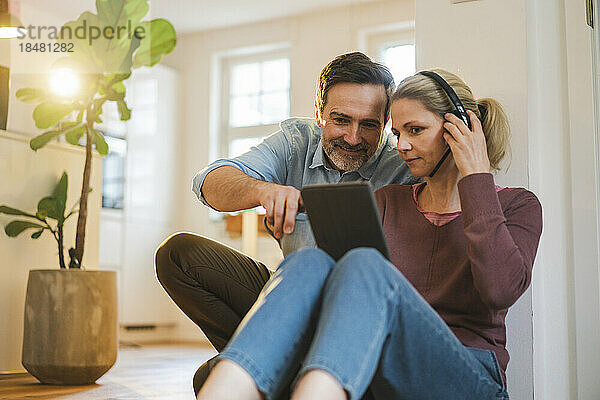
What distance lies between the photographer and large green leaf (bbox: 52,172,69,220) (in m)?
3.12

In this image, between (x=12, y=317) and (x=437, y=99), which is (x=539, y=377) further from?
(x=12, y=317)

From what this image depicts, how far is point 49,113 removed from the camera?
3277mm

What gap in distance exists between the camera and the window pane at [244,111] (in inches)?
235

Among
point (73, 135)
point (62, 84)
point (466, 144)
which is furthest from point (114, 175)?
point (466, 144)

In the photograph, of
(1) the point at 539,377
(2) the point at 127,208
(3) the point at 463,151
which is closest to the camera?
(3) the point at 463,151

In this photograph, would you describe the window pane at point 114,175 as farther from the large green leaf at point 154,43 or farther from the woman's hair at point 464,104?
the woman's hair at point 464,104

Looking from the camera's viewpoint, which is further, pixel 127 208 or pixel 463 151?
pixel 127 208

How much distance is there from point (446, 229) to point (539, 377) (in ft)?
1.43

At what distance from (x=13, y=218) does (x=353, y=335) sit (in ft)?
8.47

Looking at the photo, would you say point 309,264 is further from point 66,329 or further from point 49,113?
point 49,113

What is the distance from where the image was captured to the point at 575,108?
161 centimetres

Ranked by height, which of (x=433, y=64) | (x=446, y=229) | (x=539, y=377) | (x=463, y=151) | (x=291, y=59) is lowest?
(x=539, y=377)

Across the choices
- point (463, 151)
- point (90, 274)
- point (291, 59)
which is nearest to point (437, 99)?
point (463, 151)

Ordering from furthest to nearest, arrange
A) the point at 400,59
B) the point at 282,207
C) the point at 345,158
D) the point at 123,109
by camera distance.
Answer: the point at 400,59 < the point at 123,109 < the point at 345,158 < the point at 282,207
